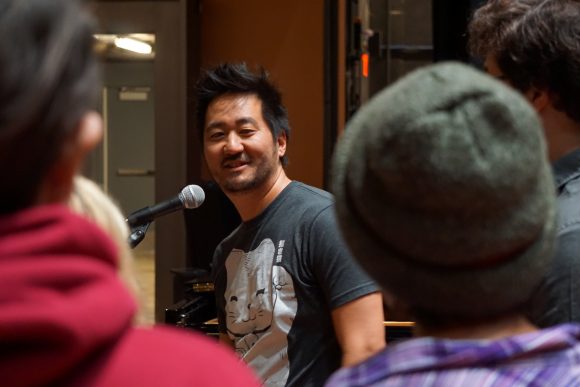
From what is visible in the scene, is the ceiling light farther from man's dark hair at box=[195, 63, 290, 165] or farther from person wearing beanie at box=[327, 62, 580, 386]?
person wearing beanie at box=[327, 62, 580, 386]

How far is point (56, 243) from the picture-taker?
676 mm

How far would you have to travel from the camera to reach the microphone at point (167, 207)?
2016mm

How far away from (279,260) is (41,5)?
4.77 ft

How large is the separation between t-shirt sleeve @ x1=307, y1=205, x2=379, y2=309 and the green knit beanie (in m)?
1.05

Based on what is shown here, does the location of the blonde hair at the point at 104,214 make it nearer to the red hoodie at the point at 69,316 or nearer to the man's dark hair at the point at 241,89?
the red hoodie at the point at 69,316

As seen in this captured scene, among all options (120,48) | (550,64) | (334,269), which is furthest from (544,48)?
(120,48)

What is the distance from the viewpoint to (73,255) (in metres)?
0.69

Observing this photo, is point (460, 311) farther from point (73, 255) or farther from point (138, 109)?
point (138, 109)

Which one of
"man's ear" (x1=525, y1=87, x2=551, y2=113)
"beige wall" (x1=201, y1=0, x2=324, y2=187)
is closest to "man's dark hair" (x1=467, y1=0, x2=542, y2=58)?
"man's ear" (x1=525, y1=87, x2=551, y2=113)

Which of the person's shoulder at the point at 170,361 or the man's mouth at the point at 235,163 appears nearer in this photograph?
the person's shoulder at the point at 170,361

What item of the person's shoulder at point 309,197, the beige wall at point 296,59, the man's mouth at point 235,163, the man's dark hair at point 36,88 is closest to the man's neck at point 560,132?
the person's shoulder at point 309,197

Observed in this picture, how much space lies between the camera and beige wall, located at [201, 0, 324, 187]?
5211 millimetres

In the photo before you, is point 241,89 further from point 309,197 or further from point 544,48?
point 544,48

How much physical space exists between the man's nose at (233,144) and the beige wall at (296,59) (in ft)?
9.04
